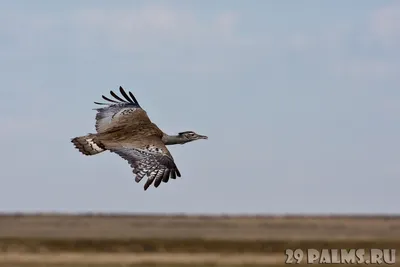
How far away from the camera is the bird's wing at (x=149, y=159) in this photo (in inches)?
960

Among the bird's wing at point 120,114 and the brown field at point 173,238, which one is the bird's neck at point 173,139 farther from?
the brown field at point 173,238

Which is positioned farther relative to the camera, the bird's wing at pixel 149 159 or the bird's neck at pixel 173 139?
the bird's neck at pixel 173 139

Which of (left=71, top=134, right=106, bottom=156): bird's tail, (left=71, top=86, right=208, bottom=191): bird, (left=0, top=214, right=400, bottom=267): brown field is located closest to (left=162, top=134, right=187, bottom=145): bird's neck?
(left=71, top=86, right=208, bottom=191): bird

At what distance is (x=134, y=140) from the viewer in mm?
26172

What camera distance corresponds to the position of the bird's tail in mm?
25922

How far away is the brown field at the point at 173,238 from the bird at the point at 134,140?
8.65 meters

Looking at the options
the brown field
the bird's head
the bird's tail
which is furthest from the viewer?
the brown field

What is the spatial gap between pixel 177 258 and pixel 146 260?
107cm

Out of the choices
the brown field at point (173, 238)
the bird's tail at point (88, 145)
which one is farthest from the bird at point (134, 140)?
the brown field at point (173, 238)

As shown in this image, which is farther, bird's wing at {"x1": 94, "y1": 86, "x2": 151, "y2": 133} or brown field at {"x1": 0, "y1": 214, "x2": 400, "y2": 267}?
brown field at {"x1": 0, "y1": 214, "x2": 400, "y2": 267}

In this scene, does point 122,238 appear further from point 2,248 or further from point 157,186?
point 157,186

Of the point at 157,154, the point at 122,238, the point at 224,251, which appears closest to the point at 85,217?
the point at 122,238

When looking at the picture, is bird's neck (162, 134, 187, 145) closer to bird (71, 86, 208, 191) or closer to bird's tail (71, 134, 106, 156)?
bird (71, 86, 208, 191)

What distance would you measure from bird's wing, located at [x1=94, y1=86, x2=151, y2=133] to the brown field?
26.9 feet
